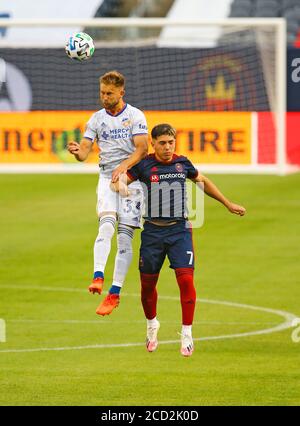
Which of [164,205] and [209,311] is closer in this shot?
[164,205]

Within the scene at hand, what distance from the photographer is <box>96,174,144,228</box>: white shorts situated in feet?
61.1

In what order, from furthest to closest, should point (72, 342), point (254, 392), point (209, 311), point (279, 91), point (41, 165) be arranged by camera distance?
point (41, 165) → point (279, 91) → point (209, 311) → point (72, 342) → point (254, 392)

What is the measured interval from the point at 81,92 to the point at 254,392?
2445 cm

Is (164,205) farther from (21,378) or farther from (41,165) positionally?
(41,165)

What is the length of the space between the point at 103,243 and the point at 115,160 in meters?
1.08

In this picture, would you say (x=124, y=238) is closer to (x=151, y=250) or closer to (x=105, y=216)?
(x=105, y=216)

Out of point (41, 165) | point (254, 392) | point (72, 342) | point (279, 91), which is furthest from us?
point (41, 165)

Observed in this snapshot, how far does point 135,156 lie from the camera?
704 inches

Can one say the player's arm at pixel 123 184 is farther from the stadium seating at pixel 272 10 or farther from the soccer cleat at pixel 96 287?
the stadium seating at pixel 272 10

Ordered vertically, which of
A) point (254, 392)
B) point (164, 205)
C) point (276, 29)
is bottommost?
point (254, 392)

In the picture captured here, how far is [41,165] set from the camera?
42.1 meters

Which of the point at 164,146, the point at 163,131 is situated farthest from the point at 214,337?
the point at 163,131

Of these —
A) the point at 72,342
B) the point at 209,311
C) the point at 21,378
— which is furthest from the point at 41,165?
the point at 21,378

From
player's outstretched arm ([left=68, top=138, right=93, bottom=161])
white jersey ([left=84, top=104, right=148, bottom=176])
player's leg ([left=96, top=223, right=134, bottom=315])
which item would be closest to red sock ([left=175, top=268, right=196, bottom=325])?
player's leg ([left=96, top=223, right=134, bottom=315])
